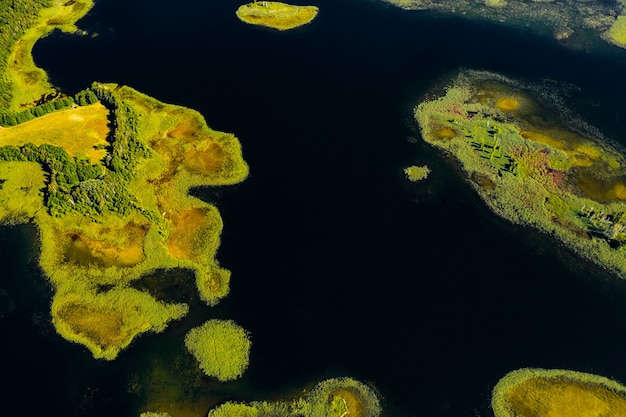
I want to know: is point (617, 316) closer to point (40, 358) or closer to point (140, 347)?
point (140, 347)

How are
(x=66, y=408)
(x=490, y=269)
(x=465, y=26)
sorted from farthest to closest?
(x=465, y=26) < (x=490, y=269) < (x=66, y=408)

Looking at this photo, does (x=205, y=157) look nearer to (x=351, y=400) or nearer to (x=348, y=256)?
(x=348, y=256)

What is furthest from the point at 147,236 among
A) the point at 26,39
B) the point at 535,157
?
the point at 26,39

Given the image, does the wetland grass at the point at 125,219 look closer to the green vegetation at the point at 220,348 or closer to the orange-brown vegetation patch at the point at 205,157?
the orange-brown vegetation patch at the point at 205,157

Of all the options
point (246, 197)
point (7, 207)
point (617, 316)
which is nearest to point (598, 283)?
point (617, 316)

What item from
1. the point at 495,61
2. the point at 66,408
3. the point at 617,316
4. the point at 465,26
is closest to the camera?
the point at 66,408

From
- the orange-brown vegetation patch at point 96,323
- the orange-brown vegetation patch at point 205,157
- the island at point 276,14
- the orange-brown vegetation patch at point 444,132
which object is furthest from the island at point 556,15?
the orange-brown vegetation patch at point 96,323
